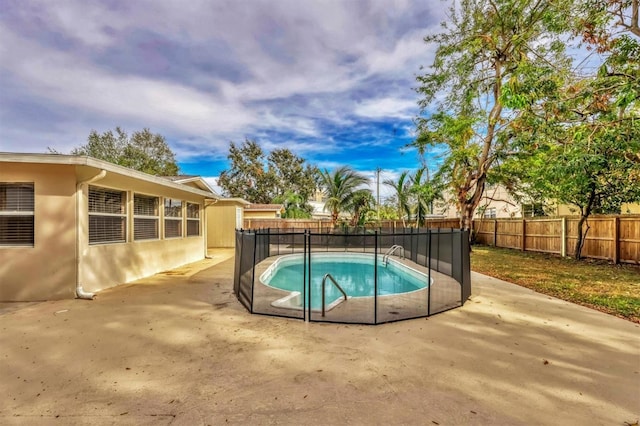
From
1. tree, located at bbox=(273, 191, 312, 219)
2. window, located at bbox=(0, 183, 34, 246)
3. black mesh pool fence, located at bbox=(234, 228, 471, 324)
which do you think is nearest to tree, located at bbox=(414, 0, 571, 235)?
black mesh pool fence, located at bbox=(234, 228, 471, 324)

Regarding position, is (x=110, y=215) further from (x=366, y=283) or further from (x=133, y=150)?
(x=133, y=150)

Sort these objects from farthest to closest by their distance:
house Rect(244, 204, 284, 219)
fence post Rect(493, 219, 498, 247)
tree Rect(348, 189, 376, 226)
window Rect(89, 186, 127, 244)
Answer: house Rect(244, 204, 284, 219), tree Rect(348, 189, 376, 226), fence post Rect(493, 219, 498, 247), window Rect(89, 186, 127, 244)

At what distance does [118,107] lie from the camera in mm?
16766

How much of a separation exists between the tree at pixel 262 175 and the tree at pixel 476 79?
16.6 m

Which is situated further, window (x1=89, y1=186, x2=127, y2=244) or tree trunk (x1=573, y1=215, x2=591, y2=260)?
tree trunk (x1=573, y1=215, x2=591, y2=260)

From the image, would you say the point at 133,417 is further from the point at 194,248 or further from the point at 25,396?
the point at 194,248

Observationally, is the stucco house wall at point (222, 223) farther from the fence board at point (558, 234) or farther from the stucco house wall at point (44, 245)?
the stucco house wall at point (44, 245)

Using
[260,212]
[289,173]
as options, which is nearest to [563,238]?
[260,212]

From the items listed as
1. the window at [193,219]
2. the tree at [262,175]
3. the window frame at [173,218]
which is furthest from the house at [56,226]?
the tree at [262,175]

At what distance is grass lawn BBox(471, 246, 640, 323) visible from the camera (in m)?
5.48

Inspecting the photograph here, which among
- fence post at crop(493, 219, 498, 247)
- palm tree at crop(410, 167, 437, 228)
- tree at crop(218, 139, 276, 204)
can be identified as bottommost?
fence post at crop(493, 219, 498, 247)

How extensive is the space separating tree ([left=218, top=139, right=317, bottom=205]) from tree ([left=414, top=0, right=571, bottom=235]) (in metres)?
16.6

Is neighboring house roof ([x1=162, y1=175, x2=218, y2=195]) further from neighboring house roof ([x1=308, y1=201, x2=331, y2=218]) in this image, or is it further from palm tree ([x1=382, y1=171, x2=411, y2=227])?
neighboring house roof ([x1=308, y1=201, x2=331, y2=218])

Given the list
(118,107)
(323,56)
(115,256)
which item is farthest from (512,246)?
(118,107)
